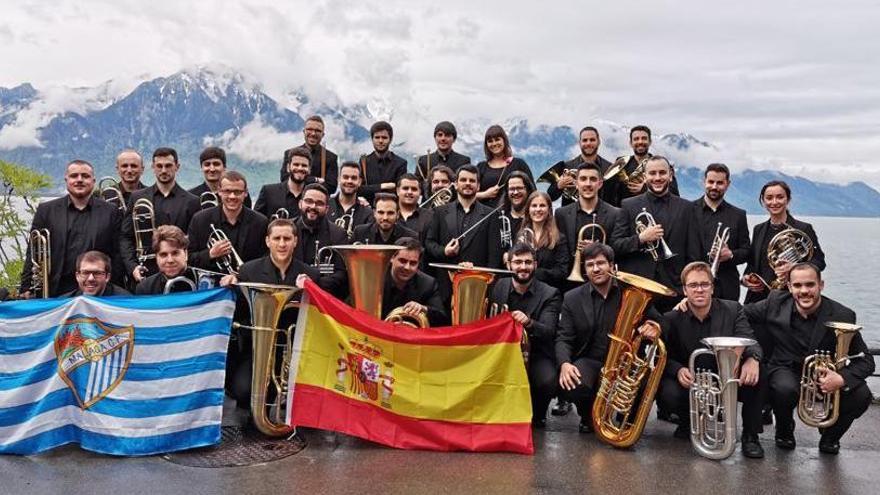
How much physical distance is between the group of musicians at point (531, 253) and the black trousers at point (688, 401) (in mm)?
12

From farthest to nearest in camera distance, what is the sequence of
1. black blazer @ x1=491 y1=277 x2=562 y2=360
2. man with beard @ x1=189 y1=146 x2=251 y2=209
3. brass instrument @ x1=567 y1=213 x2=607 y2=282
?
man with beard @ x1=189 y1=146 x2=251 y2=209, brass instrument @ x1=567 y1=213 x2=607 y2=282, black blazer @ x1=491 y1=277 x2=562 y2=360

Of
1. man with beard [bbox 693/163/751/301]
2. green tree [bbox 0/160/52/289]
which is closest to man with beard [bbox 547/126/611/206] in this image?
man with beard [bbox 693/163/751/301]

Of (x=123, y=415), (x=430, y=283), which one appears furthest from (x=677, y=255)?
(x=123, y=415)

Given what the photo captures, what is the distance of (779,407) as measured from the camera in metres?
5.51

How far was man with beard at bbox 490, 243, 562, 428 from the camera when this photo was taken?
5.83 meters

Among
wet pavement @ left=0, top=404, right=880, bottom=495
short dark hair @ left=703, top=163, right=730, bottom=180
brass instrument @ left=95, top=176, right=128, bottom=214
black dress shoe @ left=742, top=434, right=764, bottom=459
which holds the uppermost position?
short dark hair @ left=703, top=163, right=730, bottom=180

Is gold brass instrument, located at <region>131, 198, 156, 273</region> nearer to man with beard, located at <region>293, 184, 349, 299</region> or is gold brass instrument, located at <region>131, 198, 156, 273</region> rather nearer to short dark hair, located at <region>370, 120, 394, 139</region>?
man with beard, located at <region>293, 184, 349, 299</region>

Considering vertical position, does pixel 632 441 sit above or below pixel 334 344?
below

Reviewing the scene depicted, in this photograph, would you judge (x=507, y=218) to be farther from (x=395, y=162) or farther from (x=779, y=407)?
(x=779, y=407)

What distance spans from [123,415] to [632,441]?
378 centimetres

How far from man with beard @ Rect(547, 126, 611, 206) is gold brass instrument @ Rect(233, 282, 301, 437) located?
3.53m

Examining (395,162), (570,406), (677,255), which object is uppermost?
(395,162)

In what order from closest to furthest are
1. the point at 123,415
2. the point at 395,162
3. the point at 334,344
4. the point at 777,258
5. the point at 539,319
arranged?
1. the point at 123,415
2. the point at 334,344
3. the point at 539,319
4. the point at 777,258
5. the point at 395,162

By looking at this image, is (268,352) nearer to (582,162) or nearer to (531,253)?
(531,253)
